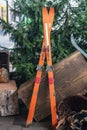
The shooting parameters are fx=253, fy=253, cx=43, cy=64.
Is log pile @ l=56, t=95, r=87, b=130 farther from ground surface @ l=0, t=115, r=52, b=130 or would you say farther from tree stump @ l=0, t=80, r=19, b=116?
tree stump @ l=0, t=80, r=19, b=116

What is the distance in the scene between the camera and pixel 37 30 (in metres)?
3.98

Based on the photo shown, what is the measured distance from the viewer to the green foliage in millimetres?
3842

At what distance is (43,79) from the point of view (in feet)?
11.1

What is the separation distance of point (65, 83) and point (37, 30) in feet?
3.53

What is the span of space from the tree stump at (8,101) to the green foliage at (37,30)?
447 mm

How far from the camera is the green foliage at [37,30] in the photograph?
3842 millimetres

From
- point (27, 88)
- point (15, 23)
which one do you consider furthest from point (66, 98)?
point (15, 23)

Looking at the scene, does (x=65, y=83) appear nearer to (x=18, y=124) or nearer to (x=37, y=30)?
(x=18, y=124)

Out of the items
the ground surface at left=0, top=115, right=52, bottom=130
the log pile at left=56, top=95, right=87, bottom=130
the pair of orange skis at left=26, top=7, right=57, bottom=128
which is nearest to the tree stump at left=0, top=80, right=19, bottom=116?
the ground surface at left=0, top=115, right=52, bottom=130

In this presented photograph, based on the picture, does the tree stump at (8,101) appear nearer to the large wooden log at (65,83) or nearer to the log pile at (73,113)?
the large wooden log at (65,83)

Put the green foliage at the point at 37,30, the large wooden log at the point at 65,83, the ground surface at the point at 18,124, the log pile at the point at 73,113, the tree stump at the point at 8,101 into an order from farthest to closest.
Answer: the green foliage at the point at 37,30
the tree stump at the point at 8,101
the large wooden log at the point at 65,83
the ground surface at the point at 18,124
the log pile at the point at 73,113

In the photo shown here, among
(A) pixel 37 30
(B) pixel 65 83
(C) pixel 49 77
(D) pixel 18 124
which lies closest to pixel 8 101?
(D) pixel 18 124

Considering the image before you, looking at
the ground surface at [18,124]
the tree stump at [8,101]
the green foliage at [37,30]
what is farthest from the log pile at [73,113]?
the green foliage at [37,30]

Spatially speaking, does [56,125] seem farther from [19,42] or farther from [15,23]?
[15,23]
